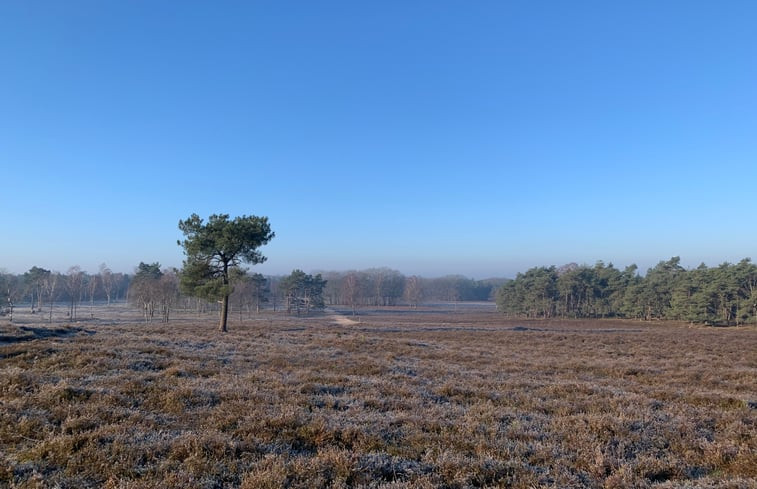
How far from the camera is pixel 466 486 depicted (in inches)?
197

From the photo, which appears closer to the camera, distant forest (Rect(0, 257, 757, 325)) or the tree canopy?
the tree canopy

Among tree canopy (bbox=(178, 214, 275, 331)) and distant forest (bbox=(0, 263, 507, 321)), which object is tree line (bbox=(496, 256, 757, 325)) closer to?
distant forest (bbox=(0, 263, 507, 321))

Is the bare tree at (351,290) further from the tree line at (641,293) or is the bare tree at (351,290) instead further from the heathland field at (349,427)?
the heathland field at (349,427)

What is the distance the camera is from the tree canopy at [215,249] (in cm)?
3241

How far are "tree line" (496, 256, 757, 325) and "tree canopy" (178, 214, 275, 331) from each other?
6869 centimetres

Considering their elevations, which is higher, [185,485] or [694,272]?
[694,272]

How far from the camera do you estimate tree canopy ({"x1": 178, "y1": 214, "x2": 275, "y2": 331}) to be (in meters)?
32.4

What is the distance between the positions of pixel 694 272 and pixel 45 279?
134 metres

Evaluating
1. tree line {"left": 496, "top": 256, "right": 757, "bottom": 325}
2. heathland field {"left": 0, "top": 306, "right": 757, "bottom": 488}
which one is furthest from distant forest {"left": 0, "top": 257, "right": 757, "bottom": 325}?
heathland field {"left": 0, "top": 306, "right": 757, "bottom": 488}

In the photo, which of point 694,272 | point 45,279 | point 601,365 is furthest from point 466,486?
point 45,279

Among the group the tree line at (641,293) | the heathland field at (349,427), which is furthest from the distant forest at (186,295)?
the tree line at (641,293)

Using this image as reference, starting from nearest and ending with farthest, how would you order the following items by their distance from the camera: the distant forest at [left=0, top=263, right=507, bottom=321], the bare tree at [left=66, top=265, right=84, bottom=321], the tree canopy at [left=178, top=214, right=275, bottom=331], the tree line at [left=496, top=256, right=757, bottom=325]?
the tree canopy at [left=178, top=214, right=275, bottom=331] < the tree line at [left=496, top=256, right=757, bottom=325] < the distant forest at [left=0, top=263, right=507, bottom=321] < the bare tree at [left=66, top=265, right=84, bottom=321]

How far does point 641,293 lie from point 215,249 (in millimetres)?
76823

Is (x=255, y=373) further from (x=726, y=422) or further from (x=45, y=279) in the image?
(x=45, y=279)
